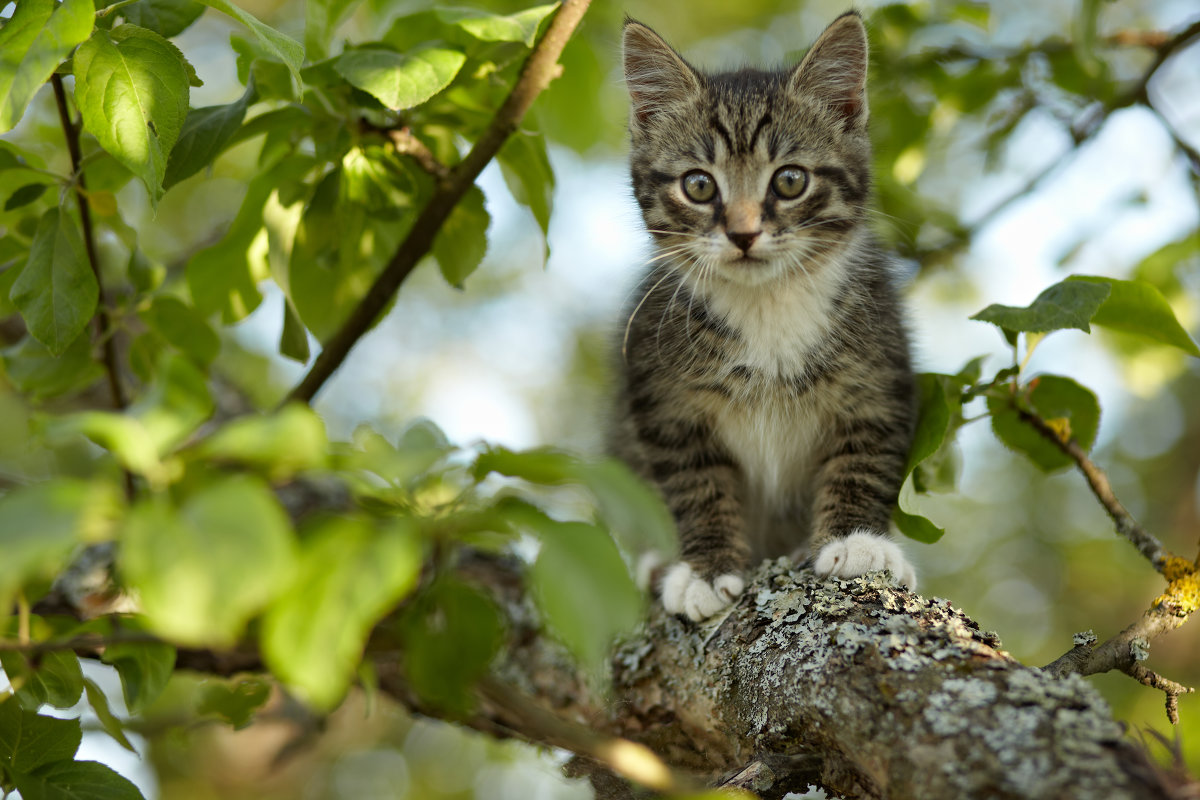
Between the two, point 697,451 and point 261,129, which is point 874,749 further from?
point 261,129

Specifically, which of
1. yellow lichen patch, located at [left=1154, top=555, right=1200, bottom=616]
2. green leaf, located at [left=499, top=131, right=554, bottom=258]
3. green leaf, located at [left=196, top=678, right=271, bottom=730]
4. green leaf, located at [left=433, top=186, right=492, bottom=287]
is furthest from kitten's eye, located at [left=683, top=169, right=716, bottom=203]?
green leaf, located at [left=196, top=678, right=271, bottom=730]

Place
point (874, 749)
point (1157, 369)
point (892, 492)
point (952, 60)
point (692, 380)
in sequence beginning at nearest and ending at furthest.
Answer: point (874, 749) < point (892, 492) < point (692, 380) < point (952, 60) < point (1157, 369)

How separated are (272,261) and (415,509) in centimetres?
118

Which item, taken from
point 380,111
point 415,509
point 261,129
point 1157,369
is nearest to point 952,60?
point 1157,369

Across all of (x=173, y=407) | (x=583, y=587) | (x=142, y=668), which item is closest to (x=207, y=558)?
(x=173, y=407)

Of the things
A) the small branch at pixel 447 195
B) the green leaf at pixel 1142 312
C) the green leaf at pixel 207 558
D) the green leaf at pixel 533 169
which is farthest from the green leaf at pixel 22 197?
the green leaf at pixel 1142 312

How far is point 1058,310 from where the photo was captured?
1.84m

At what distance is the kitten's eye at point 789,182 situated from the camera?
2.72 m

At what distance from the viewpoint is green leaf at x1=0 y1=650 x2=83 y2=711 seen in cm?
158

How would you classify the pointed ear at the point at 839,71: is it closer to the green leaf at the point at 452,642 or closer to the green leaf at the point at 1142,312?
the green leaf at the point at 1142,312

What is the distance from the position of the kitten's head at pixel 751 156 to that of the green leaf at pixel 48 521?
78.0 inches

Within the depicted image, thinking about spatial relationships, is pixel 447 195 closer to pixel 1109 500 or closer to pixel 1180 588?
pixel 1109 500

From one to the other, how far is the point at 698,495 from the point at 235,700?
147cm

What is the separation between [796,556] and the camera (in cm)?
275
